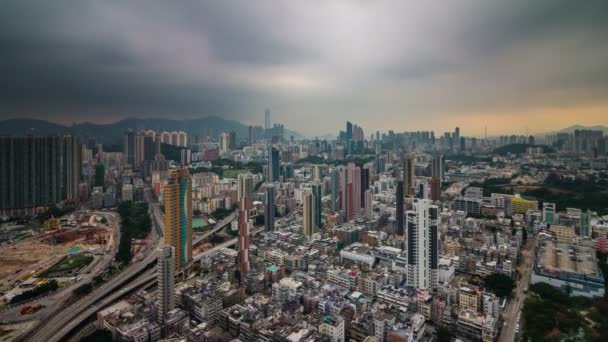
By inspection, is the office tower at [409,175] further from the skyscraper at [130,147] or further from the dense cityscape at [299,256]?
the skyscraper at [130,147]

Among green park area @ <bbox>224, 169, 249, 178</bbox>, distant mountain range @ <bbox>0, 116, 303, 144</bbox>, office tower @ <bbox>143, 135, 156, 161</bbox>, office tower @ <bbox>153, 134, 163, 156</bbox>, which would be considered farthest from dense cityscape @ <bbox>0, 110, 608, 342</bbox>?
office tower @ <bbox>153, 134, 163, 156</bbox>

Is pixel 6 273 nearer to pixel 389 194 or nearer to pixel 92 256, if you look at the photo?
pixel 92 256

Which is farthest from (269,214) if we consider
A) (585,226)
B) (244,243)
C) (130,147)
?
(130,147)

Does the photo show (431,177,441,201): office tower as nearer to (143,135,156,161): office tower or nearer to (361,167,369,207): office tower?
(361,167,369,207): office tower

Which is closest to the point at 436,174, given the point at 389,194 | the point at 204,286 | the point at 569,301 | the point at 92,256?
the point at 389,194

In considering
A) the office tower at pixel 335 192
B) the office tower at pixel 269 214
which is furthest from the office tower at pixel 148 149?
the office tower at pixel 269 214

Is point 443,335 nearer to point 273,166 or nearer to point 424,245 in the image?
point 424,245

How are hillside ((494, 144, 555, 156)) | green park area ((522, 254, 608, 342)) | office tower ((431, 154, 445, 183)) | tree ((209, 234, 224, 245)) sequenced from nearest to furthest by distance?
green park area ((522, 254, 608, 342))
tree ((209, 234, 224, 245))
office tower ((431, 154, 445, 183))
hillside ((494, 144, 555, 156))
